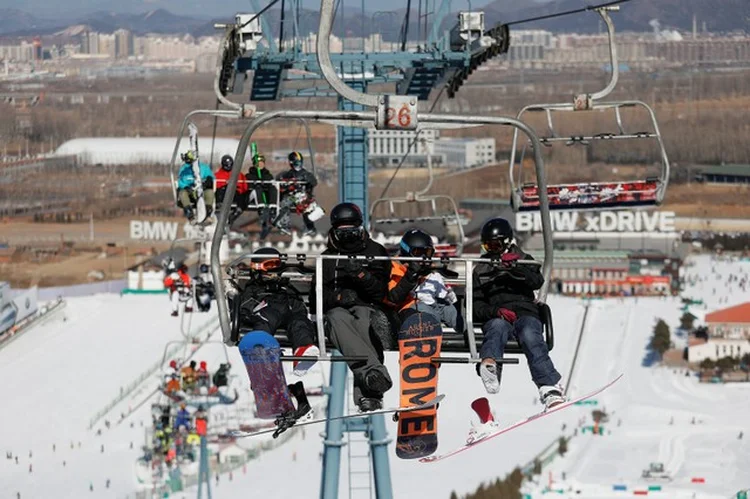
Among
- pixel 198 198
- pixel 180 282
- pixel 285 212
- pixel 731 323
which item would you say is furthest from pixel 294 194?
pixel 731 323

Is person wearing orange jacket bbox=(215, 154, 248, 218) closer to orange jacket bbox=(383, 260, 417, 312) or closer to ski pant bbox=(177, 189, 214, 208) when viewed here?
ski pant bbox=(177, 189, 214, 208)

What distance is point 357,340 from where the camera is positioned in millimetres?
8617

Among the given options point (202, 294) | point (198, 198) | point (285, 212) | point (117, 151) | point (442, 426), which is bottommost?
A: point (442, 426)

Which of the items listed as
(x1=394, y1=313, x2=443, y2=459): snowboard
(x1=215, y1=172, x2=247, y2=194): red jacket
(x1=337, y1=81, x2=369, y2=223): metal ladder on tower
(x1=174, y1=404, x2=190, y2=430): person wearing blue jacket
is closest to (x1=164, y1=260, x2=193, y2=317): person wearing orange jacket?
(x1=337, y1=81, x2=369, y2=223): metal ladder on tower

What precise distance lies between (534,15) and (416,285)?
360ft

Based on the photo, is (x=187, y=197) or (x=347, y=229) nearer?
(x=347, y=229)

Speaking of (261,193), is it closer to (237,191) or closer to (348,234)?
(237,191)

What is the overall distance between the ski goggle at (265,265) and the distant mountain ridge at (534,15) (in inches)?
2109

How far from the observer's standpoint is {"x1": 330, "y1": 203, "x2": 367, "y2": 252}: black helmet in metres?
8.52

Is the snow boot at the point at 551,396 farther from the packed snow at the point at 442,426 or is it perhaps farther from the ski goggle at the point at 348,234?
the packed snow at the point at 442,426

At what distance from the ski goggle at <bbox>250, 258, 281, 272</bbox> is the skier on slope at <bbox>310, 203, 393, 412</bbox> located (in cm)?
22

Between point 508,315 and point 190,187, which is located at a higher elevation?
point 190,187

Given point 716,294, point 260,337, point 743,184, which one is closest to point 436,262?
point 260,337

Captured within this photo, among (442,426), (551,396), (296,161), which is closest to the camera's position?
(551,396)
